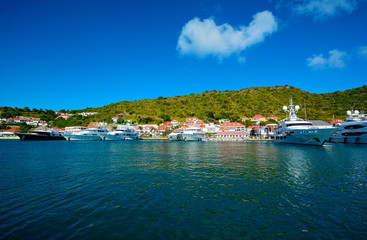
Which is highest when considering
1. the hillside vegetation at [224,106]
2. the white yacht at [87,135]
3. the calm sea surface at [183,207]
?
the hillside vegetation at [224,106]

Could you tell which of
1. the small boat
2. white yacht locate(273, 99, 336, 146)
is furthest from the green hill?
white yacht locate(273, 99, 336, 146)

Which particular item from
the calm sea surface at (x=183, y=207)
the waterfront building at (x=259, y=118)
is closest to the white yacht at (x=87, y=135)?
the calm sea surface at (x=183, y=207)

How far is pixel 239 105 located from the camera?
6058 inches

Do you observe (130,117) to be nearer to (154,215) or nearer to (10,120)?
(10,120)

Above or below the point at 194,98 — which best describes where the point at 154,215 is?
below

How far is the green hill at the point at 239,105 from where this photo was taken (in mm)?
131850

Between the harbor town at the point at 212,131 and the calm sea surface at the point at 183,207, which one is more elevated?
the harbor town at the point at 212,131

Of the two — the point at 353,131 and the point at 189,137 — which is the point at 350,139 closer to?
the point at 353,131

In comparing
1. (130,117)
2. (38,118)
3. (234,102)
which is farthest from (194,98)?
(38,118)

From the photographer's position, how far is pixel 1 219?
7.12 m

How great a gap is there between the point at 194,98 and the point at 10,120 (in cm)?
14116

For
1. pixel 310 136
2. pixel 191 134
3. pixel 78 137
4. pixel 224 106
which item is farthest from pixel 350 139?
pixel 78 137

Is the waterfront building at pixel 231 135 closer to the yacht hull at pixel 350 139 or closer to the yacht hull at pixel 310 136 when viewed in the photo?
the yacht hull at pixel 350 139

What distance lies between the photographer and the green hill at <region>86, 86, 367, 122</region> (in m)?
132
